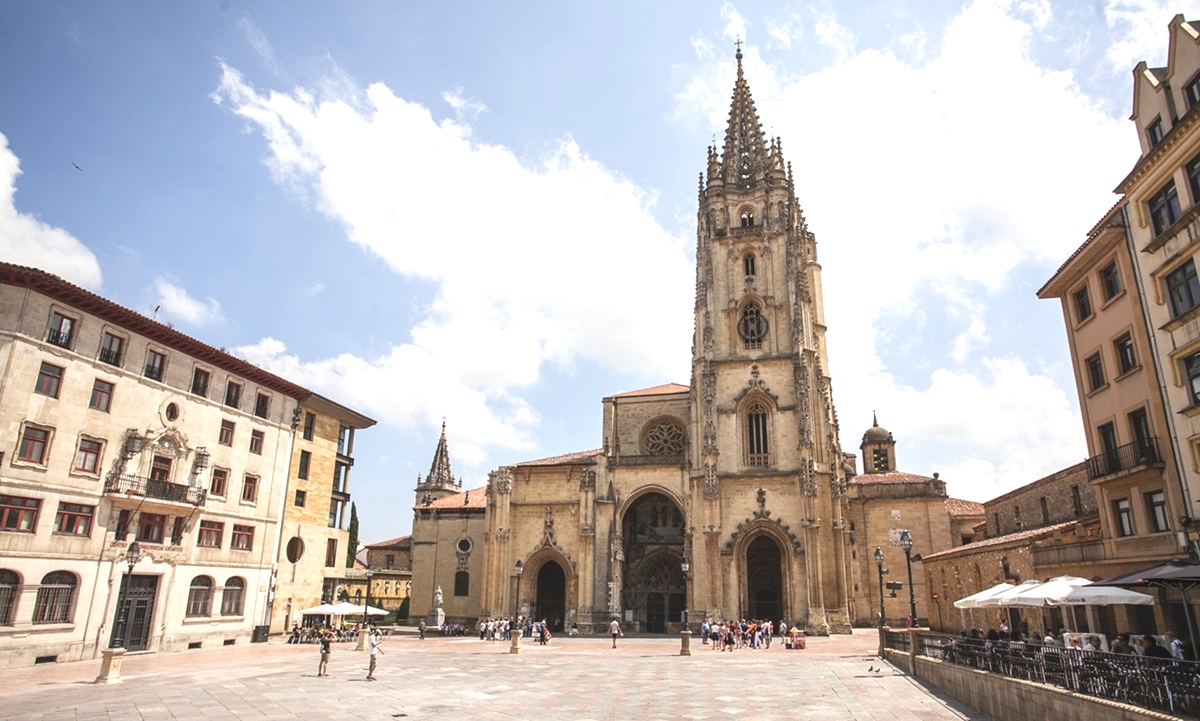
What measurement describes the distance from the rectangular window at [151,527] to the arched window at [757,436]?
30044 mm

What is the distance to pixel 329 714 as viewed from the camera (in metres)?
14.2

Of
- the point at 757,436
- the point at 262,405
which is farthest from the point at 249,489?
the point at 757,436

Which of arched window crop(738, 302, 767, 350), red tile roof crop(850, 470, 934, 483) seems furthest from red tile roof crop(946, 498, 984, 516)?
arched window crop(738, 302, 767, 350)

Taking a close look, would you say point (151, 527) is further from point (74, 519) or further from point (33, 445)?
point (33, 445)

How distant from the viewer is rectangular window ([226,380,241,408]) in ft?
105

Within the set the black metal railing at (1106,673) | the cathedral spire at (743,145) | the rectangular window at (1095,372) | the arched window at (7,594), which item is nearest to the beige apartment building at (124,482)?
the arched window at (7,594)

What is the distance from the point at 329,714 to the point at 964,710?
522 inches

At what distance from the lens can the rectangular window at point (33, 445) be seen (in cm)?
2294

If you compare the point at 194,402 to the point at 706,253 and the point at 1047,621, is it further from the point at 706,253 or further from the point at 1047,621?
the point at 1047,621

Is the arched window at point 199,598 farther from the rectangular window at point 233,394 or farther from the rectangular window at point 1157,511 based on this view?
the rectangular window at point 1157,511

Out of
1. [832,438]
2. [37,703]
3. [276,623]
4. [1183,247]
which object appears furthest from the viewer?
A: [832,438]

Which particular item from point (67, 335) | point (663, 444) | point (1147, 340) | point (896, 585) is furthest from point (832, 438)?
point (67, 335)

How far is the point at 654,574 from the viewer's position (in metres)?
45.1

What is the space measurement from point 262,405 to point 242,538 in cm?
618
